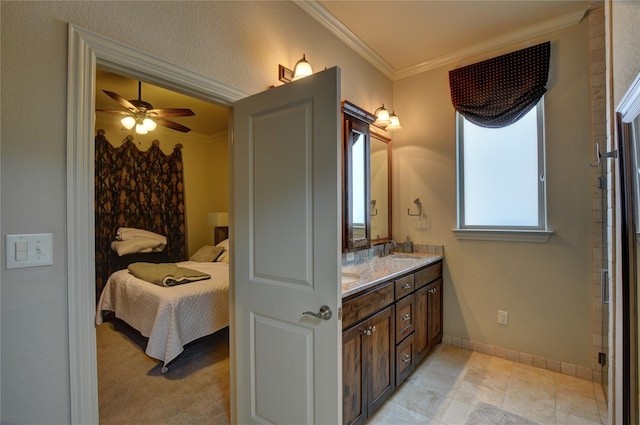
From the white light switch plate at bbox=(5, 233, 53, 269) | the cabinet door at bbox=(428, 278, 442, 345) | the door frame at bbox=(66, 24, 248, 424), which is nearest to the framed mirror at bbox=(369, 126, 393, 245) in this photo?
the cabinet door at bbox=(428, 278, 442, 345)

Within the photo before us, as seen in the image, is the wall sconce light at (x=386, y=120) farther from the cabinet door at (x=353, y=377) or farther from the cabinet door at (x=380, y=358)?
the cabinet door at (x=353, y=377)

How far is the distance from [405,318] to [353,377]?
73cm

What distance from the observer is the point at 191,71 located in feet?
4.93

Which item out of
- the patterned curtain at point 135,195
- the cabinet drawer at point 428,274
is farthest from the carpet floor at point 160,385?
the cabinet drawer at point 428,274

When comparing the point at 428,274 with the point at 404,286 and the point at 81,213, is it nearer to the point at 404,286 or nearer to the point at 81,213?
the point at 404,286

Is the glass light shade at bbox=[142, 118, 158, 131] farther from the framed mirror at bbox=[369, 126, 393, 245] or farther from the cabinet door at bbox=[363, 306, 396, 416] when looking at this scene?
the cabinet door at bbox=[363, 306, 396, 416]

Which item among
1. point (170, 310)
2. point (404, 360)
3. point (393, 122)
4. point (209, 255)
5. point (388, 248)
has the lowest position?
point (404, 360)

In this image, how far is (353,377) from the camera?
1648 millimetres

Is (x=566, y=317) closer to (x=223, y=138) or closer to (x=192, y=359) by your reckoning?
(x=192, y=359)

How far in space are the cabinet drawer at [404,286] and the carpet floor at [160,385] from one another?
1429 mm

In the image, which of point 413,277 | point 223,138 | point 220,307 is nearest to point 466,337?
point 413,277

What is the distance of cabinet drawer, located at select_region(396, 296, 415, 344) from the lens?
210 cm

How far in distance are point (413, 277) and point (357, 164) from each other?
106 centimetres

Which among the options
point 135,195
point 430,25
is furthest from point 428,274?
point 135,195
